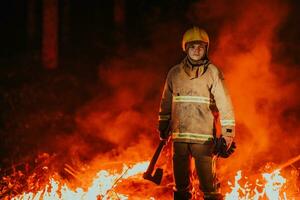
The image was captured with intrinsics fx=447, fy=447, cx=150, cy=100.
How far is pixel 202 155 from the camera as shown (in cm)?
590

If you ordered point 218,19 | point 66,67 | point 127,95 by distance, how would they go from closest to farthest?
point 127,95
point 218,19
point 66,67

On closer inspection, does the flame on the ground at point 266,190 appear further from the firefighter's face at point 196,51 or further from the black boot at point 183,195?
the firefighter's face at point 196,51

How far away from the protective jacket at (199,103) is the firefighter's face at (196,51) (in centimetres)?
12

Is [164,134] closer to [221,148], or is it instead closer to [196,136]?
[196,136]

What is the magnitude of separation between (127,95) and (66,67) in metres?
3.40

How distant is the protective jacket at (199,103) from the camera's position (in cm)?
582

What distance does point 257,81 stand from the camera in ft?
32.3

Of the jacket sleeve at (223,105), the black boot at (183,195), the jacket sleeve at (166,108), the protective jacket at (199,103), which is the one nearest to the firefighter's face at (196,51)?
the protective jacket at (199,103)

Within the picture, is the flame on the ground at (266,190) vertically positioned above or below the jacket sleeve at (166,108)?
below

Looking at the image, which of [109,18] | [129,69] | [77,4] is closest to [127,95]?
[129,69]

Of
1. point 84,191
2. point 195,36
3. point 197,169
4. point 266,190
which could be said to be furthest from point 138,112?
point 195,36

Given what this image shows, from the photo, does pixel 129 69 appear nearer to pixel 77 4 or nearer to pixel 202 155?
pixel 202 155

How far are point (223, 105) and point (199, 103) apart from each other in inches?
12.6

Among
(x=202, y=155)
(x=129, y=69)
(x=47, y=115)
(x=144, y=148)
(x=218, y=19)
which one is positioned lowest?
(x=202, y=155)
